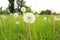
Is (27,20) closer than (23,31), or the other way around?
(27,20)

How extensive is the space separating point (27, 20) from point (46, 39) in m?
1.35

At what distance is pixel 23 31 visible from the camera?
361 centimetres

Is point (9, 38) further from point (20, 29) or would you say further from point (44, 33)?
point (20, 29)

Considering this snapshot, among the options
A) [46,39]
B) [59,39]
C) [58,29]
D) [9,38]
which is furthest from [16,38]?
[58,29]

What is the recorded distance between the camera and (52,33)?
3068 millimetres

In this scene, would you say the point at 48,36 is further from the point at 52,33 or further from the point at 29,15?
the point at 29,15

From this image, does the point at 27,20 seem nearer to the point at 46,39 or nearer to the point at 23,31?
the point at 46,39

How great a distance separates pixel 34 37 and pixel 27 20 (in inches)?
46.4

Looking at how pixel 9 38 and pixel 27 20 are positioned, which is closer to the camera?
pixel 27 20

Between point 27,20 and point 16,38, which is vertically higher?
point 27,20

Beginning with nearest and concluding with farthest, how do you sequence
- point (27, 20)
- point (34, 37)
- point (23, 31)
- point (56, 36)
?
point (27, 20) → point (34, 37) → point (56, 36) → point (23, 31)

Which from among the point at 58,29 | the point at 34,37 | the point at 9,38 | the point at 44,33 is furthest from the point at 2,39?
the point at 58,29

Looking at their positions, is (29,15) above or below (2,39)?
above

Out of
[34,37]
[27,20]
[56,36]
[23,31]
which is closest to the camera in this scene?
[27,20]
